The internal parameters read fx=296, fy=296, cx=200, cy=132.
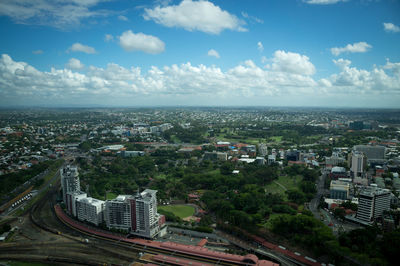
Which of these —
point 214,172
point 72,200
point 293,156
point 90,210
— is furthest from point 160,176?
point 293,156

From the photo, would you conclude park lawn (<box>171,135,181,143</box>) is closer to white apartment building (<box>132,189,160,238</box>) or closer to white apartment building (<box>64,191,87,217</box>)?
white apartment building (<box>64,191,87,217</box>)

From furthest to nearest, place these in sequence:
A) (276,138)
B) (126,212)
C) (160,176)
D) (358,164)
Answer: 1. (276,138)
2. (160,176)
3. (358,164)
4. (126,212)

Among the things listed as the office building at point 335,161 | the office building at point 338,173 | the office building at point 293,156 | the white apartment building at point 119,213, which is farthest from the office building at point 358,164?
the white apartment building at point 119,213

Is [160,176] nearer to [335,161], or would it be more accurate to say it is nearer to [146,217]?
[146,217]

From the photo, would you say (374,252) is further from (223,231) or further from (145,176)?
(145,176)

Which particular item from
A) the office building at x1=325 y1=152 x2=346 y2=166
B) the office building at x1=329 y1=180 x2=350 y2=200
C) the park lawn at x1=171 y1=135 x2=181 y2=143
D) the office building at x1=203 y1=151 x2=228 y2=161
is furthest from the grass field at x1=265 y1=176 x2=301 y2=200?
the park lawn at x1=171 y1=135 x2=181 y2=143

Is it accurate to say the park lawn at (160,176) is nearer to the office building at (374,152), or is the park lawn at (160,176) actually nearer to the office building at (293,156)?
the office building at (293,156)

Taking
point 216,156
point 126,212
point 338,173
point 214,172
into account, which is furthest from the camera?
point 216,156
